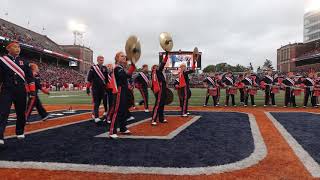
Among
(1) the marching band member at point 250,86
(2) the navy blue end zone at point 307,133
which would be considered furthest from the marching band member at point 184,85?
(1) the marching band member at point 250,86

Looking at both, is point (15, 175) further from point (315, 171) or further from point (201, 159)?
point (315, 171)

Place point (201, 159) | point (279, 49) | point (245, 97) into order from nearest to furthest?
1. point (201, 159)
2. point (245, 97)
3. point (279, 49)

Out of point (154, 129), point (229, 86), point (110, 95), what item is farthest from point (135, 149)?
point (229, 86)

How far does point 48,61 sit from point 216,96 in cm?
6243

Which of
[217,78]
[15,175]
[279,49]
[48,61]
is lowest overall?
[15,175]

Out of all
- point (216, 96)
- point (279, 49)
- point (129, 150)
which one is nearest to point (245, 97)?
point (216, 96)

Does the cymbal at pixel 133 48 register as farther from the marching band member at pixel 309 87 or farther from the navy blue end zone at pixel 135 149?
the marching band member at pixel 309 87

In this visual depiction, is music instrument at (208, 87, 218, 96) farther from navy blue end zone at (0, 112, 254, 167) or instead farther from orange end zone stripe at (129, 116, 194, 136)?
navy blue end zone at (0, 112, 254, 167)

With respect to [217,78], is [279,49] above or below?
above

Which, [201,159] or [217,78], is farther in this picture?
[217,78]

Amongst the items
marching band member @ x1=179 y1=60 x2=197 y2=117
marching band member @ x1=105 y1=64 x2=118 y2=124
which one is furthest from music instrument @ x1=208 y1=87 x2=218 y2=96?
marching band member @ x1=105 y1=64 x2=118 y2=124

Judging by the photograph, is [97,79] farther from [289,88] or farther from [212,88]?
[289,88]

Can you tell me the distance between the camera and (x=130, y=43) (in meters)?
7.58

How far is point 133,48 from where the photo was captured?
299 inches
